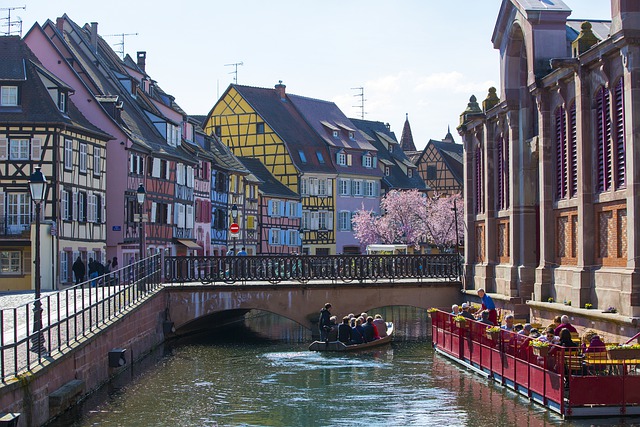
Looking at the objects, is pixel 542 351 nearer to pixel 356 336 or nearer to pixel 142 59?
pixel 356 336

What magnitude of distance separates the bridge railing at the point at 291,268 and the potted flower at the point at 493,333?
15.4m

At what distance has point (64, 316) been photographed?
25000 mm

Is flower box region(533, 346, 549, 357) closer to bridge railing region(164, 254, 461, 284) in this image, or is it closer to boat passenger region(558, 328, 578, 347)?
boat passenger region(558, 328, 578, 347)

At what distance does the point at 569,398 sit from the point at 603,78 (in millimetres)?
10451

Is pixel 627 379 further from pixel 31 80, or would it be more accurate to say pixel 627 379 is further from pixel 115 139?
pixel 115 139

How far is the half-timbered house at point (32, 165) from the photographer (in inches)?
Answer: 1854

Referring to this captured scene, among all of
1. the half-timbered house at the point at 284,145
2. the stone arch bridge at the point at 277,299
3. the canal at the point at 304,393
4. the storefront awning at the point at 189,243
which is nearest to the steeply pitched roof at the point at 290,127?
the half-timbered house at the point at 284,145

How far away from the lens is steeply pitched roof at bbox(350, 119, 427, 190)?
336 feet

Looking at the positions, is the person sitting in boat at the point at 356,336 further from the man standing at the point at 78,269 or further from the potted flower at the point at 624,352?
the potted flower at the point at 624,352

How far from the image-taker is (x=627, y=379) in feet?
67.6

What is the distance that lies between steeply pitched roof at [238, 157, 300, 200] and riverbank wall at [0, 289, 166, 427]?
4617cm

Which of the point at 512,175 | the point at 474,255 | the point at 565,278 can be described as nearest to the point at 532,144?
the point at 512,175

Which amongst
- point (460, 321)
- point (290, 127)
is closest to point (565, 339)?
point (460, 321)

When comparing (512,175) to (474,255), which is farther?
(474,255)
